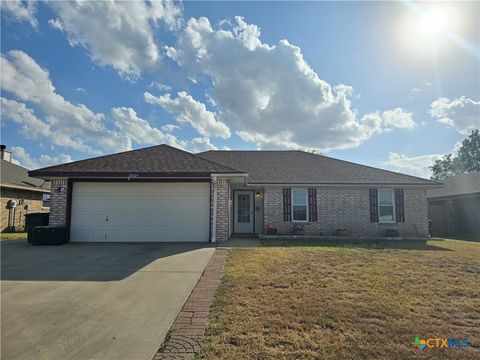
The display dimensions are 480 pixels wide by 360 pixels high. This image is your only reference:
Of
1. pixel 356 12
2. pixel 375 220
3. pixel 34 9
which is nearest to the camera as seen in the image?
A: pixel 34 9

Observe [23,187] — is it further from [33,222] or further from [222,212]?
[222,212]

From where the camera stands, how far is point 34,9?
8.30 meters

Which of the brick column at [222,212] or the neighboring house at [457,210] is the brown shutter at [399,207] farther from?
the brick column at [222,212]

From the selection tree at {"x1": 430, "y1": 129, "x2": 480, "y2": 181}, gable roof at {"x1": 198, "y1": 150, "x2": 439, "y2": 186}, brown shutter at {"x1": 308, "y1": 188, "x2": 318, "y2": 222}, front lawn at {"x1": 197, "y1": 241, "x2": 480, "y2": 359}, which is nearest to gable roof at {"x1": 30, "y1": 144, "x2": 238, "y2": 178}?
gable roof at {"x1": 198, "y1": 150, "x2": 439, "y2": 186}

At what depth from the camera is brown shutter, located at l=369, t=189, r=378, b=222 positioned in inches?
505

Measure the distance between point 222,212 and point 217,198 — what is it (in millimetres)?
594

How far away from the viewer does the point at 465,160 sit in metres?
41.7

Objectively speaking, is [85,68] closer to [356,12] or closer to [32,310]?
[32,310]

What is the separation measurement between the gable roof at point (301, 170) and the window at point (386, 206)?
0.60 meters

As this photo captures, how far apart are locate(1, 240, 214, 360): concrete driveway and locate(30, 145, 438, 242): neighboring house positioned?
2.36 metres

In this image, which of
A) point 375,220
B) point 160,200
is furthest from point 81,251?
point 375,220

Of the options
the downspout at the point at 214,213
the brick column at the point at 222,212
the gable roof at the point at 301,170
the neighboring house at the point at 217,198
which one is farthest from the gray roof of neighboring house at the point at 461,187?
the downspout at the point at 214,213

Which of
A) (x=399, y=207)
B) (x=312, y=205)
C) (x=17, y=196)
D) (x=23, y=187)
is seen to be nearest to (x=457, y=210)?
(x=399, y=207)

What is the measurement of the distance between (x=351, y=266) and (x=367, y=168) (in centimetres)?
944
